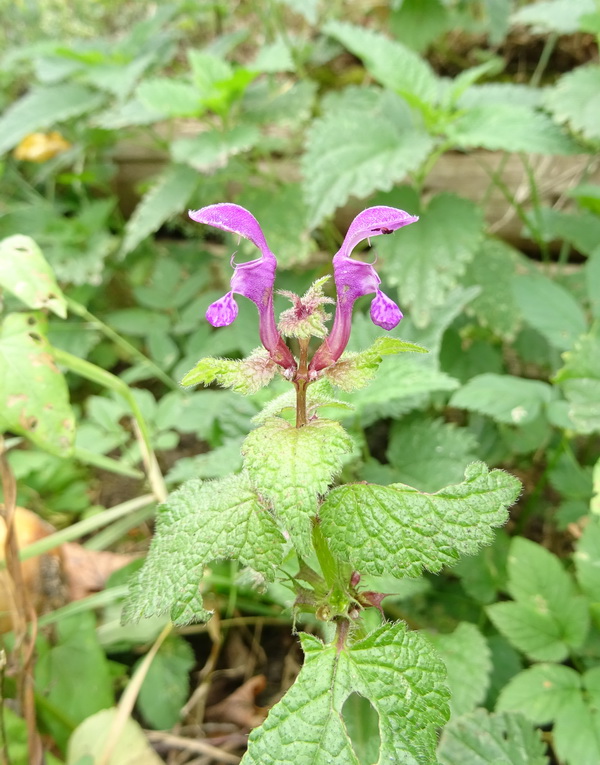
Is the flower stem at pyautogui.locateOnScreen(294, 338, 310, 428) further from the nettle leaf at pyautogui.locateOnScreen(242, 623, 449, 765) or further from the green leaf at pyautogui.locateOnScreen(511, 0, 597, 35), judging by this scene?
the green leaf at pyautogui.locateOnScreen(511, 0, 597, 35)

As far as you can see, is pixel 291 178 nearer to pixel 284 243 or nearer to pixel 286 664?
pixel 284 243

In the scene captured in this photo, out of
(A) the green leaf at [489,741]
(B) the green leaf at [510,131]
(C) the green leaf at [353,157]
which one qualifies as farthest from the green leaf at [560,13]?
(A) the green leaf at [489,741]

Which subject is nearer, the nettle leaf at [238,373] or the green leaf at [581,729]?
the nettle leaf at [238,373]

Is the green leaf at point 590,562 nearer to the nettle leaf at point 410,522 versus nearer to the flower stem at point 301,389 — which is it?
the nettle leaf at point 410,522

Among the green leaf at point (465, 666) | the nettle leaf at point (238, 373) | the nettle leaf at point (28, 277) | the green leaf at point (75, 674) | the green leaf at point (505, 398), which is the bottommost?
the green leaf at point (75, 674)

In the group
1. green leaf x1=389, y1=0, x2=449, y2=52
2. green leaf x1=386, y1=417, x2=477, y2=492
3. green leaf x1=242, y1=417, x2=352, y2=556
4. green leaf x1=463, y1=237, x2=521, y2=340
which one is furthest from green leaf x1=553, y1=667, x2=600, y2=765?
green leaf x1=389, y1=0, x2=449, y2=52

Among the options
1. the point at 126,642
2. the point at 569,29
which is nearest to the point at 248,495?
the point at 126,642
